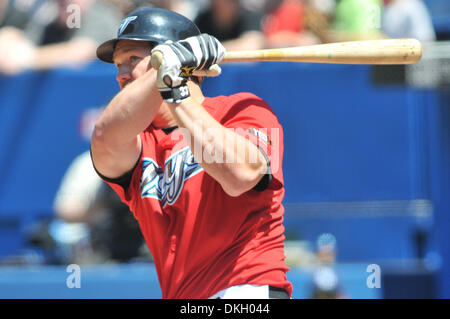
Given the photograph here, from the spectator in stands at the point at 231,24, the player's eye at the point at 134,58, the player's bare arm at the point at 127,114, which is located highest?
the spectator in stands at the point at 231,24

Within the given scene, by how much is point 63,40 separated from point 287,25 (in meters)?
1.82

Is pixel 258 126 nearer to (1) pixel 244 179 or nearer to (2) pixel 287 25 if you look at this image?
(1) pixel 244 179

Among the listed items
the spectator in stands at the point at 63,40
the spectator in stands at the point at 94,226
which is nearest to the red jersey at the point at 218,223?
the spectator in stands at the point at 94,226

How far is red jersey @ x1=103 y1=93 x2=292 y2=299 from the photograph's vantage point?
8.26 ft

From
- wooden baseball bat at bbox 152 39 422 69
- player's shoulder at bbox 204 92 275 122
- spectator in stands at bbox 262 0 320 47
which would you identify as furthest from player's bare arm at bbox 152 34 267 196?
spectator in stands at bbox 262 0 320 47

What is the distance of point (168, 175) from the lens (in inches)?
104

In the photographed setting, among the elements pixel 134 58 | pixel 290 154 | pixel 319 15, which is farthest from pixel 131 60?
pixel 319 15

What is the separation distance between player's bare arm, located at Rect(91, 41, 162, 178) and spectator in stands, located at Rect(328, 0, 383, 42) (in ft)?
9.61

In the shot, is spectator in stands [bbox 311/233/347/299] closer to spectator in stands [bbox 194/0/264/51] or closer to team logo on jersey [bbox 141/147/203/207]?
spectator in stands [bbox 194/0/264/51]

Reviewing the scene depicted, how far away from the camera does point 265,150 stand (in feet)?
7.94

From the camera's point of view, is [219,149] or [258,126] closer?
[219,149]

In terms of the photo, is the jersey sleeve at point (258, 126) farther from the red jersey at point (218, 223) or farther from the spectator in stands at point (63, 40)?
the spectator in stands at point (63, 40)

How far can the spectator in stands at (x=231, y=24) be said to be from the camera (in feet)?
18.1

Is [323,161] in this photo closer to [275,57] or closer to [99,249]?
[99,249]
